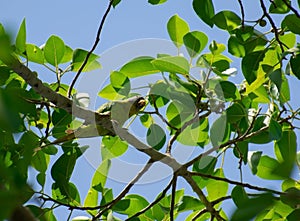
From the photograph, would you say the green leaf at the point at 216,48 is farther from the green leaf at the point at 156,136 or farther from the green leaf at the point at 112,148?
the green leaf at the point at 112,148

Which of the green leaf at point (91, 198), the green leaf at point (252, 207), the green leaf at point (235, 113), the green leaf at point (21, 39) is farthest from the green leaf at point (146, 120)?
the green leaf at point (252, 207)

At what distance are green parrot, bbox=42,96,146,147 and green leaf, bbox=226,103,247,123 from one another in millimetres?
314

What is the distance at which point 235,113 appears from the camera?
152 centimetres

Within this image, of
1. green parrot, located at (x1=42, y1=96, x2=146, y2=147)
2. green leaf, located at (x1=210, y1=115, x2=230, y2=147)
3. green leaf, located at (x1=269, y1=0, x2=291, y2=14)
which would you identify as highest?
green leaf, located at (x1=269, y1=0, x2=291, y2=14)

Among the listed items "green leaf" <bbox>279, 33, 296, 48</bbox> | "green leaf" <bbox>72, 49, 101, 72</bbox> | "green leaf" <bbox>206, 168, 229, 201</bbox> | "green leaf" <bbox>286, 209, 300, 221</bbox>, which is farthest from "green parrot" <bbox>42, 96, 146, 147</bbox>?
"green leaf" <bbox>286, 209, 300, 221</bbox>

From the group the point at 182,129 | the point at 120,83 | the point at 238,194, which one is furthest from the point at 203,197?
the point at 120,83

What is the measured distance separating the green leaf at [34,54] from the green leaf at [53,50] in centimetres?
2

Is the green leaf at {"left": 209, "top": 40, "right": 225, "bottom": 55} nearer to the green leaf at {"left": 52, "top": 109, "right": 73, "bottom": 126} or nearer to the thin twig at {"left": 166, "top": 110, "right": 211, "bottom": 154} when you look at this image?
the thin twig at {"left": 166, "top": 110, "right": 211, "bottom": 154}

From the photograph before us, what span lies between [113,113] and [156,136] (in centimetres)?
20

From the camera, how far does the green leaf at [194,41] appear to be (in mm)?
1571

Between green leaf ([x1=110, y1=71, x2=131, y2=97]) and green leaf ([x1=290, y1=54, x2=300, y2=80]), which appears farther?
green leaf ([x1=110, y1=71, x2=131, y2=97])

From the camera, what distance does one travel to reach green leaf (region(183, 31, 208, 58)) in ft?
5.16

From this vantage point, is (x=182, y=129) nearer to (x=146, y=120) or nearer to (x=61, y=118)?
(x=146, y=120)

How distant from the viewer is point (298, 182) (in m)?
1.62
